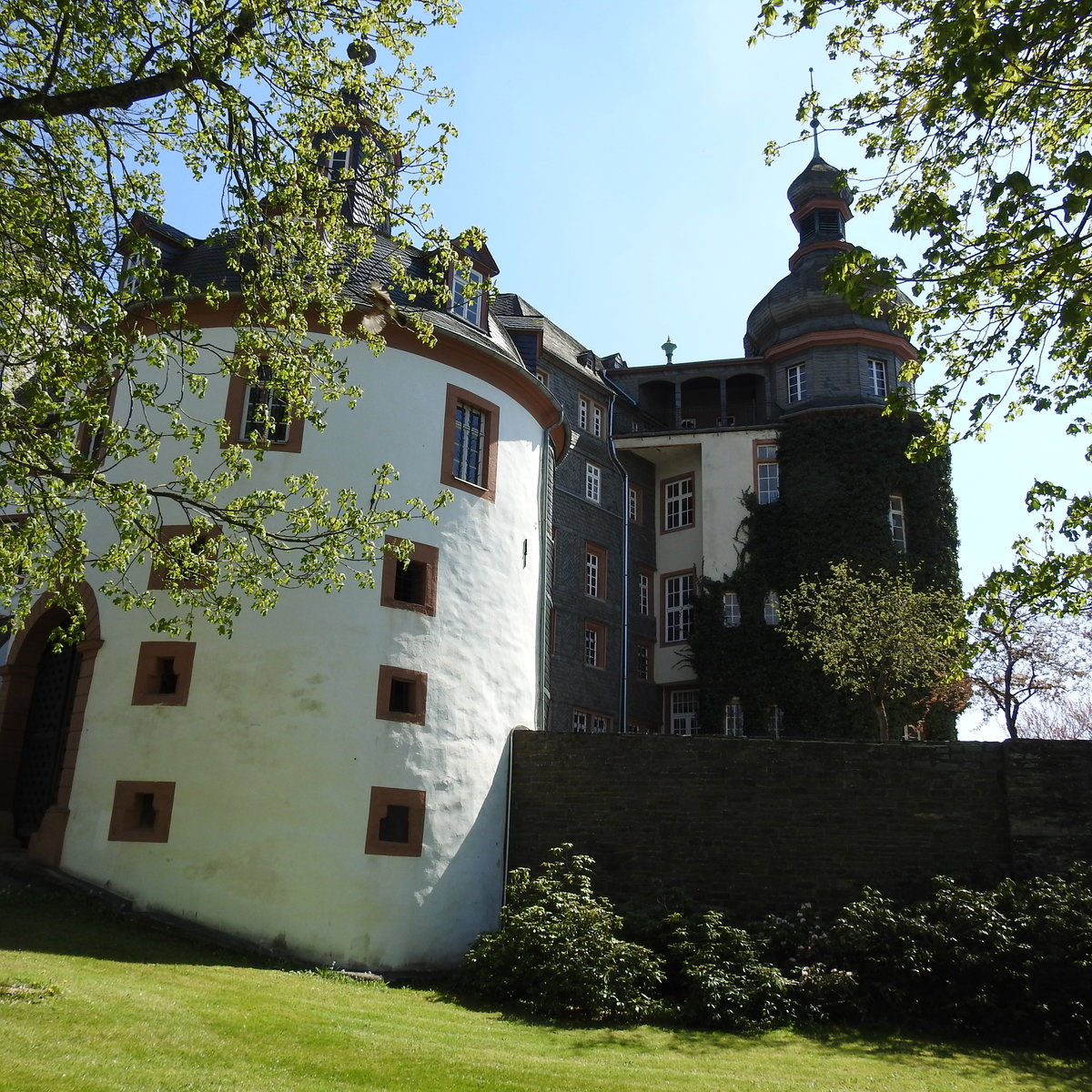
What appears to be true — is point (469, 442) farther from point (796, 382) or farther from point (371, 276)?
point (796, 382)

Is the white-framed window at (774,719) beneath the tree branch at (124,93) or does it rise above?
beneath

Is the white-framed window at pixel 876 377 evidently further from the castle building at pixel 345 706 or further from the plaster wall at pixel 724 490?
the castle building at pixel 345 706

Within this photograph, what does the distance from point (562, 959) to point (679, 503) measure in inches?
837

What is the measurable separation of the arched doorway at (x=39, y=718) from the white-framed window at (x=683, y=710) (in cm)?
1790

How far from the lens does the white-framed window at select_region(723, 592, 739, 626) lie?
30.3 meters

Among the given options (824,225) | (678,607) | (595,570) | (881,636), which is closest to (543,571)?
(881,636)

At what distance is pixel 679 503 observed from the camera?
110 ft

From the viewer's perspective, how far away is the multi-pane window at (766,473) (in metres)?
31.0

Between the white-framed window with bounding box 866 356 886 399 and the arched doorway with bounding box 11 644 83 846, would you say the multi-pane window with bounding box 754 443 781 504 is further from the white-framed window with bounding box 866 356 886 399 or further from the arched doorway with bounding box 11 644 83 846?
the arched doorway with bounding box 11 644 83 846

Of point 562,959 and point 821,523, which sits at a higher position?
point 821,523

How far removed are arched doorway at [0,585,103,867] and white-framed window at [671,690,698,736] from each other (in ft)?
58.7

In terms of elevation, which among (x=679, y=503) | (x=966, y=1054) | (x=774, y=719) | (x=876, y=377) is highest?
(x=876, y=377)

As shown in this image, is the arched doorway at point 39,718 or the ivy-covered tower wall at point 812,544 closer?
the arched doorway at point 39,718

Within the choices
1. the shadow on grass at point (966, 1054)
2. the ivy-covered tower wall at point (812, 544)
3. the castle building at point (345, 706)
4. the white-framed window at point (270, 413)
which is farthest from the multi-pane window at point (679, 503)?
the shadow on grass at point (966, 1054)
